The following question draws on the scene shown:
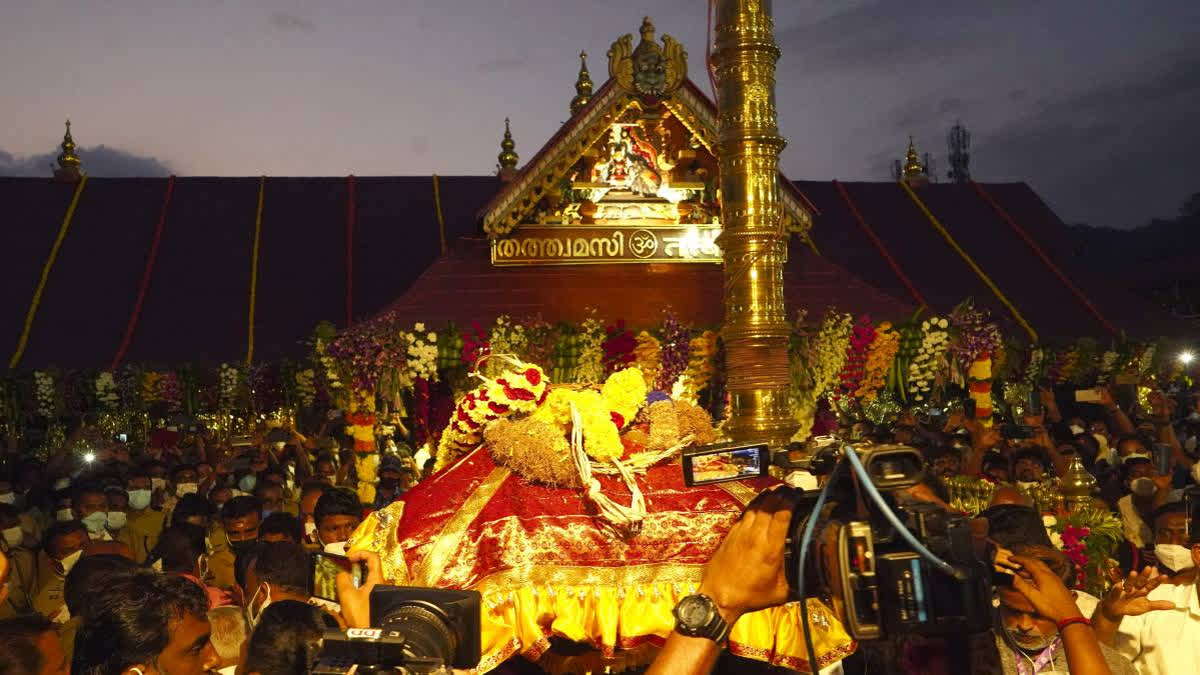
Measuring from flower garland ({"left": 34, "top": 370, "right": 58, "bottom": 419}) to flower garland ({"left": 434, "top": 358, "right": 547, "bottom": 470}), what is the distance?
8.33 m

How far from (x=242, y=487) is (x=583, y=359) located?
3130 millimetres

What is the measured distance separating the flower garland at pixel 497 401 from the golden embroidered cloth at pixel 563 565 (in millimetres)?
456

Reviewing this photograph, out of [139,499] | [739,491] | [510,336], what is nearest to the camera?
[739,491]

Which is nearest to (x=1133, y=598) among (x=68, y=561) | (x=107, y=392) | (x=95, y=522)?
(x=68, y=561)

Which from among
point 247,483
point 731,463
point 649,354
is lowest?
point 247,483

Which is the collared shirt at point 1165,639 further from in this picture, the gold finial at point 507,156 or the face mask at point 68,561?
the gold finial at point 507,156

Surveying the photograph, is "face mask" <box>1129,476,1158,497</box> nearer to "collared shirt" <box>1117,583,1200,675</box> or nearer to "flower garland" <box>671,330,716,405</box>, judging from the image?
"flower garland" <box>671,330,716,405</box>

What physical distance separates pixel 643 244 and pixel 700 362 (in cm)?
216

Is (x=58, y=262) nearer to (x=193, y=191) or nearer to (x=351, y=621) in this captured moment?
(x=193, y=191)

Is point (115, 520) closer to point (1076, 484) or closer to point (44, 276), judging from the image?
point (1076, 484)

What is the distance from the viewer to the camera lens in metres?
2.42

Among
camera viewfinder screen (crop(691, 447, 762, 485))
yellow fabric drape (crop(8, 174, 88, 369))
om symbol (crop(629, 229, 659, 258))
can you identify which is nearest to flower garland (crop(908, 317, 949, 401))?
om symbol (crop(629, 229, 659, 258))

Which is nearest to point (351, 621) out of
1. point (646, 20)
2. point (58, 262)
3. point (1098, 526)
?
point (1098, 526)

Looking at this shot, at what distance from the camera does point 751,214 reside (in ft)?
20.6
